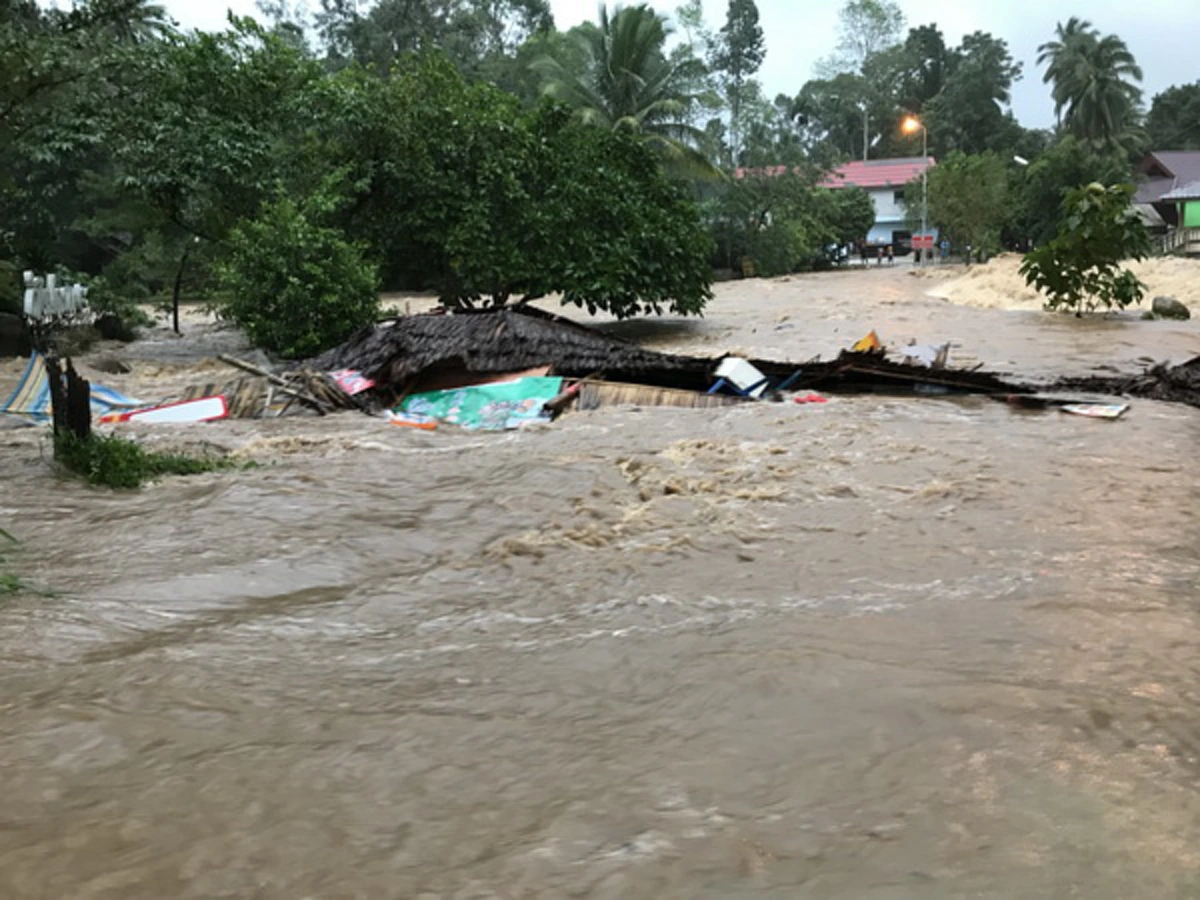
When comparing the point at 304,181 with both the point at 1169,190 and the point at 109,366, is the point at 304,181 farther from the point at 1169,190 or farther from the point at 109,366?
the point at 1169,190

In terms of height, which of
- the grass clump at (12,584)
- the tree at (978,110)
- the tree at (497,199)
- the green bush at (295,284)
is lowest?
the grass clump at (12,584)

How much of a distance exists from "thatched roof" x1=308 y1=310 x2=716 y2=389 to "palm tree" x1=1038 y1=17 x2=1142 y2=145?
138 feet

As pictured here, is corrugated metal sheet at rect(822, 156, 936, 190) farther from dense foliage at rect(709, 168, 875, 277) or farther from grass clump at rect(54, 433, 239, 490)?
grass clump at rect(54, 433, 239, 490)

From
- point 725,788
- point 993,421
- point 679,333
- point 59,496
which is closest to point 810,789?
point 725,788

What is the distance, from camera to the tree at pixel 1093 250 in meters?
21.8

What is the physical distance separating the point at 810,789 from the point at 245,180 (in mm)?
17245

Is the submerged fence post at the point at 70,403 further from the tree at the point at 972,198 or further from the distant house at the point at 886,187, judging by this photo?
the distant house at the point at 886,187

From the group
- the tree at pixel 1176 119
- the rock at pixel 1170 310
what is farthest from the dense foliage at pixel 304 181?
the tree at pixel 1176 119

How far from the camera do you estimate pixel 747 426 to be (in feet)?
34.6

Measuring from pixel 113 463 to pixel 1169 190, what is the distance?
45.4 metres

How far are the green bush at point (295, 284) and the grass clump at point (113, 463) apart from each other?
8.13 metres

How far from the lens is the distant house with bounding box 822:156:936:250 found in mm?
55969

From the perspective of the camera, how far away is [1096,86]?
45.9m

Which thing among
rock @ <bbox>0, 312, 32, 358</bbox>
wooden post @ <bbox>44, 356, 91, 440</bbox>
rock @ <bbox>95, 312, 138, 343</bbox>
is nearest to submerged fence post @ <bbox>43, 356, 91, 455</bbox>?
wooden post @ <bbox>44, 356, 91, 440</bbox>
